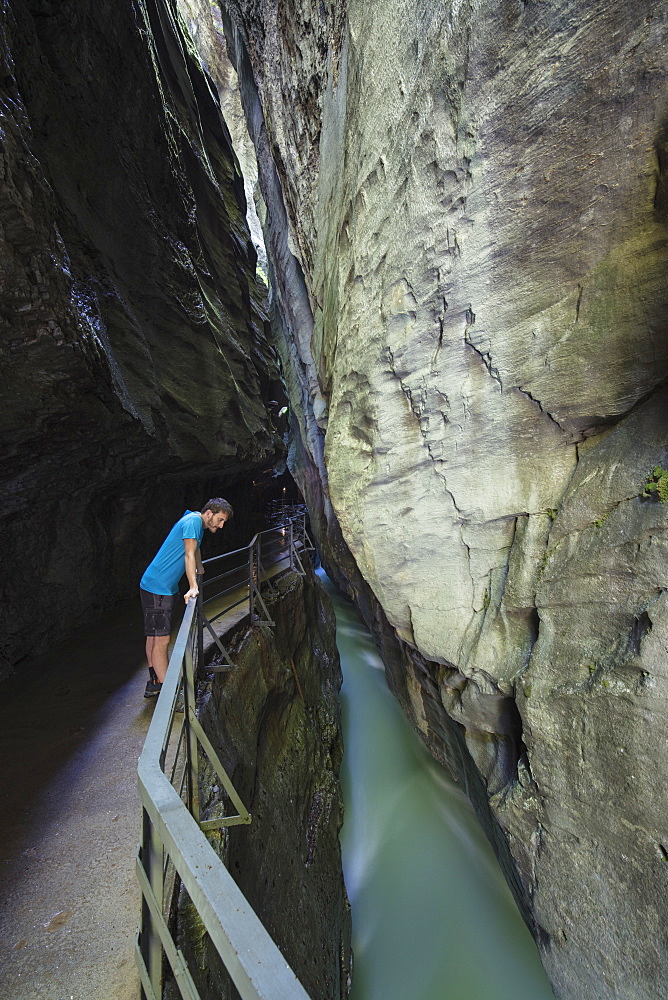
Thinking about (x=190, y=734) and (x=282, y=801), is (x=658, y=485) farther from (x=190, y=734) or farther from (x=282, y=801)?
(x=282, y=801)

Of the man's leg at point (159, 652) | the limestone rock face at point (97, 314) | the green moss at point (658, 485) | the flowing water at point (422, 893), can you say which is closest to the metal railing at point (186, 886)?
the man's leg at point (159, 652)

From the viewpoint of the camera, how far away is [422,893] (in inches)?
220

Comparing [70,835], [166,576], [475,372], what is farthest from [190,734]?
[475,372]

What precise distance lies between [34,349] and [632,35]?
195 inches

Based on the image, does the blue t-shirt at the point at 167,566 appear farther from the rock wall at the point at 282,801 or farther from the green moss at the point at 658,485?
the green moss at the point at 658,485

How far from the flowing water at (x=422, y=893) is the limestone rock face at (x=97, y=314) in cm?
528

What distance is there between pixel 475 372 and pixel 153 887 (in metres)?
3.39

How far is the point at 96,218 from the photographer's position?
6172 mm

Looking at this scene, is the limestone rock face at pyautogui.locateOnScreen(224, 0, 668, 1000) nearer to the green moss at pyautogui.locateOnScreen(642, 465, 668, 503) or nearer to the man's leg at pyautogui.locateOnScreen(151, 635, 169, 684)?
Answer: the green moss at pyautogui.locateOnScreen(642, 465, 668, 503)

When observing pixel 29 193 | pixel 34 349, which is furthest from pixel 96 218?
pixel 34 349

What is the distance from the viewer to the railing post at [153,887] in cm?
123

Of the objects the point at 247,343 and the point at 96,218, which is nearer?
the point at 96,218

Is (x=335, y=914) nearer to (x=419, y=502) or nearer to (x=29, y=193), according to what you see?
(x=419, y=502)

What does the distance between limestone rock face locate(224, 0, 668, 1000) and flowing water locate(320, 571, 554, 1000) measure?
1.60 meters
